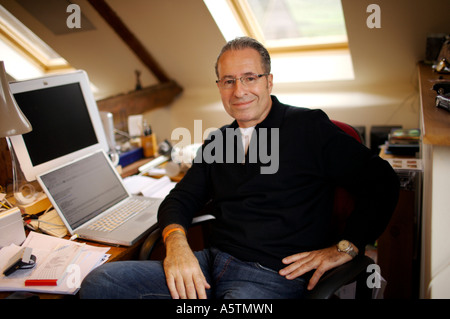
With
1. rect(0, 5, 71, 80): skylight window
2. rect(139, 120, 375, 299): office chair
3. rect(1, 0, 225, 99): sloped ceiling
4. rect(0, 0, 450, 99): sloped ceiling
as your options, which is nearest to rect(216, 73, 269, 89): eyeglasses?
rect(139, 120, 375, 299): office chair

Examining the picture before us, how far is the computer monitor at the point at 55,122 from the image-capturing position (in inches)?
60.6

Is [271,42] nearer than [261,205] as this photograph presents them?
No

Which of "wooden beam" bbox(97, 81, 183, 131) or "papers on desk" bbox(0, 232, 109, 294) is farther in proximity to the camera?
"wooden beam" bbox(97, 81, 183, 131)

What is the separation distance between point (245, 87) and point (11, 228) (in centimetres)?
112

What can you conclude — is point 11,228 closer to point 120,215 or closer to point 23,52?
point 120,215

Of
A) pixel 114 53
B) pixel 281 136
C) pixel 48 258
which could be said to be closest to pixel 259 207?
pixel 281 136

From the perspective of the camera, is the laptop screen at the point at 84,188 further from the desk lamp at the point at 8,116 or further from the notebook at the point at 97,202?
the desk lamp at the point at 8,116

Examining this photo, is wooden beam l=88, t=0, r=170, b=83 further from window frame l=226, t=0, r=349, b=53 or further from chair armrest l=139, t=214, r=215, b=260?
chair armrest l=139, t=214, r=215, b=260

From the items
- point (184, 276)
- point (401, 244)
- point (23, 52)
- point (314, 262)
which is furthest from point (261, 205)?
point (23, 52)

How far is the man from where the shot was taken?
4.20 feet

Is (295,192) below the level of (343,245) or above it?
above

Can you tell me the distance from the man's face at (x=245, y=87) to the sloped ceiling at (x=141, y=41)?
1423mm

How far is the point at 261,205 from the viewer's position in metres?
1.43

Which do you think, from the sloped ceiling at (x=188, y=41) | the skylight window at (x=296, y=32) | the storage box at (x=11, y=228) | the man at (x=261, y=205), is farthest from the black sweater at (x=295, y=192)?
the skylight window at (x=296, y=32)
